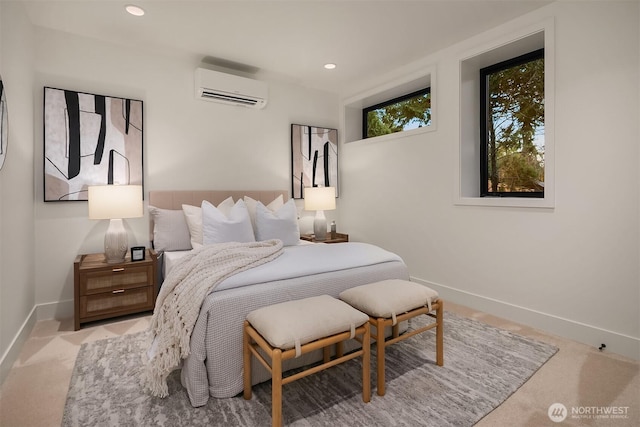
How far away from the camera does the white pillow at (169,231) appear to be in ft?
10.6

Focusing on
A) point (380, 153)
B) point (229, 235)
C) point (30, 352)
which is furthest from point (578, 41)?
point (30, 352)

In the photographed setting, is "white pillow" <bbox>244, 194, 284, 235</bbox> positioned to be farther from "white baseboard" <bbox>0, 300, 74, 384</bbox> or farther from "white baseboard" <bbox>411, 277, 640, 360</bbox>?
"white baseboard" <bbox>411, 277, 640, 360</bbox>

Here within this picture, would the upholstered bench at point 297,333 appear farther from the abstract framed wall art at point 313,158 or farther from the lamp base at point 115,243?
the abstract framed wall art at point 313,158

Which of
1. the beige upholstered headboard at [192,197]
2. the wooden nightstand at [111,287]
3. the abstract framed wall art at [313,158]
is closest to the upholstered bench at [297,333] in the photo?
the wooden nightstand at [111,287]

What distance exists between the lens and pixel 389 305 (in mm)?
1897

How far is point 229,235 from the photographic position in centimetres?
300

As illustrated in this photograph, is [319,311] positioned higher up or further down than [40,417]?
higher up

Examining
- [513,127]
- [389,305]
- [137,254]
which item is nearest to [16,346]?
[137,254]

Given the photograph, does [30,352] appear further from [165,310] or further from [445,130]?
[445,130]

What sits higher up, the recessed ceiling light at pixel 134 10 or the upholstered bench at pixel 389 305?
the recessed ceiling light at pixel 134 10

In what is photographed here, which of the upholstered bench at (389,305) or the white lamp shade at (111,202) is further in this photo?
the white lamp shade at (111,202)

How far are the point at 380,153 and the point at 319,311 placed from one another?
2.83m

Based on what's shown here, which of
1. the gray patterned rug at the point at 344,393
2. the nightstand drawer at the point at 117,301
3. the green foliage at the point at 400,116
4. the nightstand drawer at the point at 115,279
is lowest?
the gray patterned rug at the point at 344,393

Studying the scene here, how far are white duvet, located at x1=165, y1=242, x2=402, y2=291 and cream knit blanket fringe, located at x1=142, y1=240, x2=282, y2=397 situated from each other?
3.1 inches
